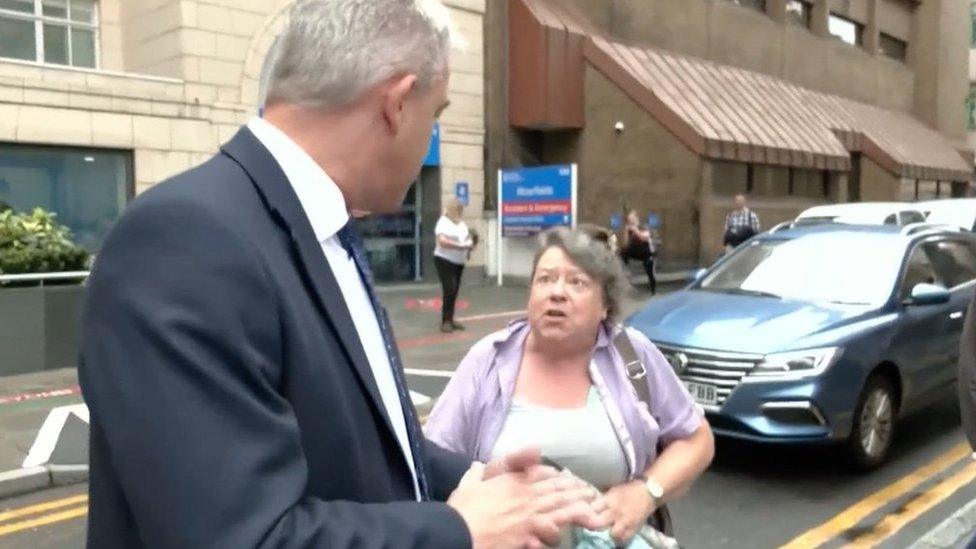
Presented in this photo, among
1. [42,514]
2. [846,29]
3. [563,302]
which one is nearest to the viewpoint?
[563,302]

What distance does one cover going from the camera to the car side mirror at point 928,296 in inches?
253

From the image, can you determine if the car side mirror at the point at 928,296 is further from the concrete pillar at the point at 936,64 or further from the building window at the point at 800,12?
the concrete pillar at the point at 936,64

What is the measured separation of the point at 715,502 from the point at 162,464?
4930mm

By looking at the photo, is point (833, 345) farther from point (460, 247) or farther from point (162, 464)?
point (460, 247)

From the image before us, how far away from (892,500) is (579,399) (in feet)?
12.1

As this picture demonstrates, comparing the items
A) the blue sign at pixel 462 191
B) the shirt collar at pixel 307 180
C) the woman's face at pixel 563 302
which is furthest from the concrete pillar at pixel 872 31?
the shirt collar at pixel 307 180

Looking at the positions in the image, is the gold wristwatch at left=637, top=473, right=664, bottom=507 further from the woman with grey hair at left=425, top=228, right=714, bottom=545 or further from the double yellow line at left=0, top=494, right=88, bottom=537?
the double yellow line at left=0, top=494, right=88, bottom=537

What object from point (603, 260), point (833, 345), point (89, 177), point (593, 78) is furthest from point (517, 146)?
point (603, 260)

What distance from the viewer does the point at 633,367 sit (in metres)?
2.73

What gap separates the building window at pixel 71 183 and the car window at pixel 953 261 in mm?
11640

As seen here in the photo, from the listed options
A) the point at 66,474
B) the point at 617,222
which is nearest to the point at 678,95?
the point at 617,222

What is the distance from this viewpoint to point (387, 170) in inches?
53.3

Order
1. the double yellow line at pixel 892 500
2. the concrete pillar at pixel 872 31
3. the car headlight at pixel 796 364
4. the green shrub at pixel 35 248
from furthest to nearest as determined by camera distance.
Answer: the concrete pillar at pixel 872 31 → the green shrub at pixel 35 248 → the car headlight at pixel 796 364 → the double yellow line at pixel 892 500

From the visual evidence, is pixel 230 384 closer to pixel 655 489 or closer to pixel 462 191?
pixel 655 489
